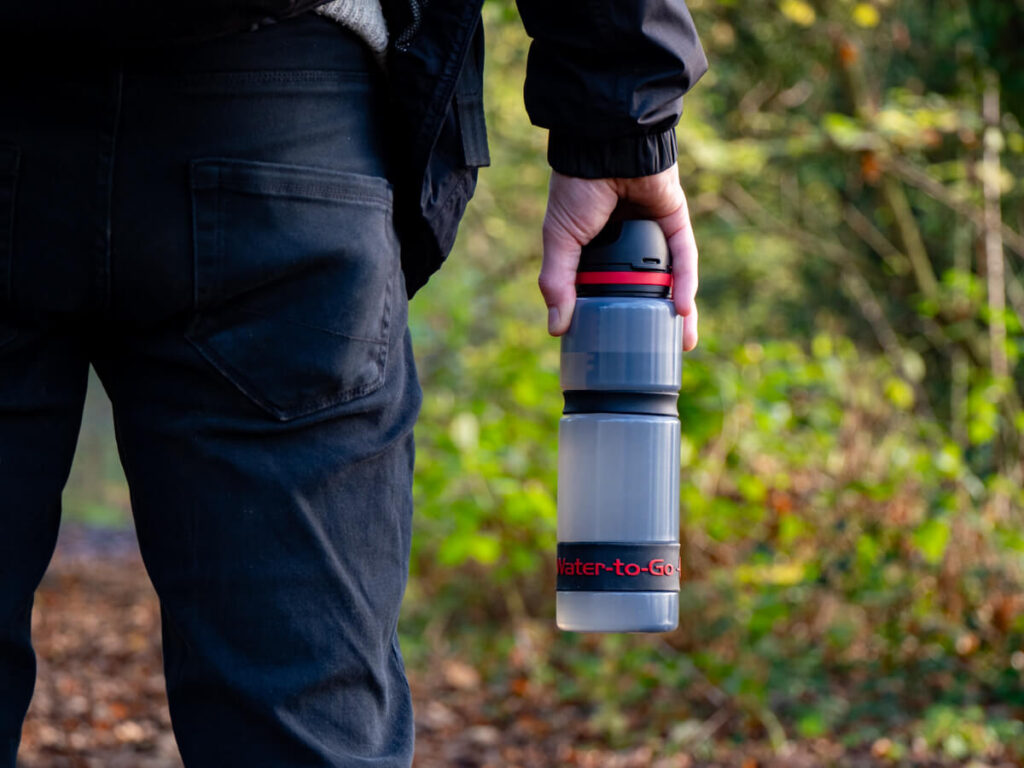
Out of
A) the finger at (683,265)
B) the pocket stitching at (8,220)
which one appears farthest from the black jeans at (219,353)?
the finger at (683,265)

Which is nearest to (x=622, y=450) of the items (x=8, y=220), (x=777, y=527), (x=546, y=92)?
(x=546, y=92)

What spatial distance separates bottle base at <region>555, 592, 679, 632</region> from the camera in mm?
1546

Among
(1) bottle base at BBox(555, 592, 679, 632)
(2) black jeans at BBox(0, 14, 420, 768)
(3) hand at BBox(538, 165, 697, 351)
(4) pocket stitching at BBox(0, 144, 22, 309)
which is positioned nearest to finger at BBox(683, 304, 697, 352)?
(3) hand at BBox(538, 165, 697, 351)

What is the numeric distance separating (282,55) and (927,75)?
6979 millimetres

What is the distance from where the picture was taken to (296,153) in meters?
1.27

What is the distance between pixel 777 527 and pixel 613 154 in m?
3.61

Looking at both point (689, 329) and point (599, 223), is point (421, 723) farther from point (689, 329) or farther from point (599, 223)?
point (599, 223)

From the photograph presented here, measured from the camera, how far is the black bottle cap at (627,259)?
1.58 meters

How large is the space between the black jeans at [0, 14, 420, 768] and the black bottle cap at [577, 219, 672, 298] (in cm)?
35

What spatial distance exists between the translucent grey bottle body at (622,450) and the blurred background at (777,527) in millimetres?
2735

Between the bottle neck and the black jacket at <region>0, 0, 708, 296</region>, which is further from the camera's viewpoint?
the bottle neck

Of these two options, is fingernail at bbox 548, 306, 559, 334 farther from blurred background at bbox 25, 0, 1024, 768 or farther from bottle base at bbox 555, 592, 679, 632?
blurred background at bbox 25, 0, 1024, 768

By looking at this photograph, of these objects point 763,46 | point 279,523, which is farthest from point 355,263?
point 763,46

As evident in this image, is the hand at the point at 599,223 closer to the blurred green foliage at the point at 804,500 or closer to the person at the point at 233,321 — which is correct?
the person at the point at 233,321
